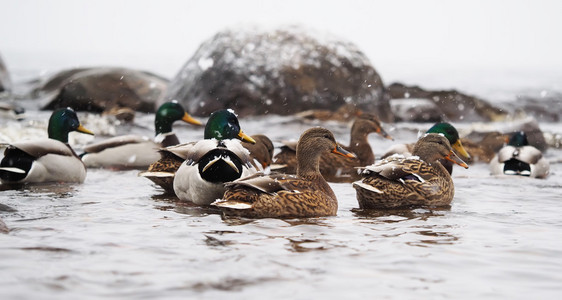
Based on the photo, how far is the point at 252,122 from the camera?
50.9 feet

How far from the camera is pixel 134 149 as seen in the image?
1020cm

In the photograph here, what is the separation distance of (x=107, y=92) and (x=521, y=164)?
11.0 m

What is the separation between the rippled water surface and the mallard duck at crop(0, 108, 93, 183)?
460 mm

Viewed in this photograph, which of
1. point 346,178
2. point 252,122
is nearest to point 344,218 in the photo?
point 346,178

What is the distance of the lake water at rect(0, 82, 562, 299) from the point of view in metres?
4.36

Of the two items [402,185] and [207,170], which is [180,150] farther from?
[402,185]

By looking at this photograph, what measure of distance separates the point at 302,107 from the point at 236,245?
35.9 ft

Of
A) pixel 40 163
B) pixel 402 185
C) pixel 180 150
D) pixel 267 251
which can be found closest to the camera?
pixel 267 251

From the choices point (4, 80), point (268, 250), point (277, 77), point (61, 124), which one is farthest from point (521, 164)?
point (4, 80)

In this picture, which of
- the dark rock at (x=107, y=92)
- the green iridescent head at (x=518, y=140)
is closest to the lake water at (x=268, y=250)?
the green iridescent head at (x=518, y=140)

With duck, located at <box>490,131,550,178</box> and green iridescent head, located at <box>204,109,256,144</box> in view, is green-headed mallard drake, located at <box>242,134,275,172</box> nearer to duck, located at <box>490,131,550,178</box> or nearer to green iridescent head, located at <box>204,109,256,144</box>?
green iridescent head, located at <box>204,109,256,144</box>

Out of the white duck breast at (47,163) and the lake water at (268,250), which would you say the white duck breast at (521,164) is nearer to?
the lake water at (268,250)

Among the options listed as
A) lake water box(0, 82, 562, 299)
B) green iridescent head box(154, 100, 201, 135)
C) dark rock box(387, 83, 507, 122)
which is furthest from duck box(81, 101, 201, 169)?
dark rock box(387, 83, 507, 122)

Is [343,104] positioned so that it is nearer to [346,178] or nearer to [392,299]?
[346,178]
